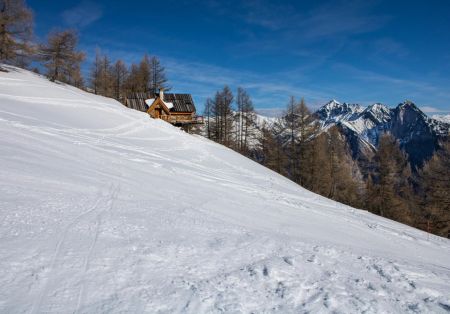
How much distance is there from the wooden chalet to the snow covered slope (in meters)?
32.6

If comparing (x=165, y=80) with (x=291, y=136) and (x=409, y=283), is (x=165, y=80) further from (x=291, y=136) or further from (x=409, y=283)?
(x=409, y=283)

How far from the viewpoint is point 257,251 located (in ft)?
16.8

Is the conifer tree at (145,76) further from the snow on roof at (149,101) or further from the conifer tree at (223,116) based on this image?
the conifer tree at (223,116)

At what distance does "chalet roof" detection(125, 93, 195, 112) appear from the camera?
42750 millimetres

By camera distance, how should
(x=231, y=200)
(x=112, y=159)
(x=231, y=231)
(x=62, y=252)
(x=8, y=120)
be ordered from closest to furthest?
(x=62, y=252) → (x=231, y=231) → (x=231, y=200) → (x=112, y=159) → (x=8, y=120)

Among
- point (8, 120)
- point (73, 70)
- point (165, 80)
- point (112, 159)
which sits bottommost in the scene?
point (112, 159)

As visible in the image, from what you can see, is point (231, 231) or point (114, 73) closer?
point (231, 231)

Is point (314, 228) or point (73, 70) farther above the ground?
point (73, 70)

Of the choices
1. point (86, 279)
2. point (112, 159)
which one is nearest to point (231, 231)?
point (86, 279)

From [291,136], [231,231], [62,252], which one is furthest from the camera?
[291,136]

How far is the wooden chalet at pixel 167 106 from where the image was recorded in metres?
42.5

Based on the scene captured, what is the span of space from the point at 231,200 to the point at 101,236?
192 inches

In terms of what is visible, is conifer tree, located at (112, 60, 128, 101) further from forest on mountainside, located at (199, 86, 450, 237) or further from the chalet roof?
forest on mountainside, located at (199, 86, 450, 237)

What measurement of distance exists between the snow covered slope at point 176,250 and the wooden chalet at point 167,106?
32590mm
